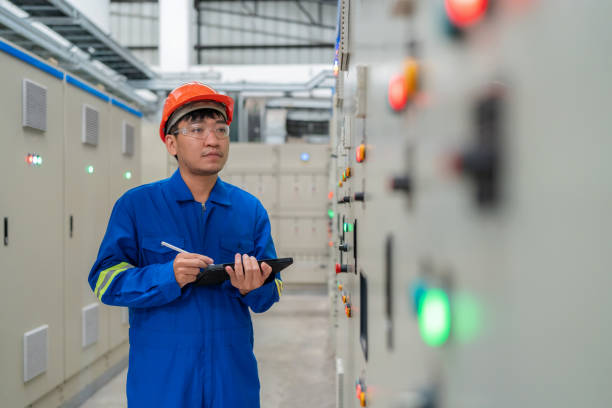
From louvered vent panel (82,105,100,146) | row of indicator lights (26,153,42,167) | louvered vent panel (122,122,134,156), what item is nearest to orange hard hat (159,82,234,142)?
row of indicator lights (26,153,42,167)

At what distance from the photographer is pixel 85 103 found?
3.00m

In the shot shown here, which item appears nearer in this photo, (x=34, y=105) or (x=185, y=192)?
(x=185, y=192)

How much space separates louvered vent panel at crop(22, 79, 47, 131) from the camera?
2.34m

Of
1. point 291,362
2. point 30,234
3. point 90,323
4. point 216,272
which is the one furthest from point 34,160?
point 291,362

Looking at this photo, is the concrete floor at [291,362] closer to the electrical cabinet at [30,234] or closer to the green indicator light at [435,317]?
the electrical cabinet at [30,234]

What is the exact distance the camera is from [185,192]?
1502mm

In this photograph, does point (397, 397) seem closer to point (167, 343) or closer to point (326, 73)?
point (167, 343)

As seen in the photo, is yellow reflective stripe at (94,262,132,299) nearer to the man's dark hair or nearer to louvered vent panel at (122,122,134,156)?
the man's dark hair

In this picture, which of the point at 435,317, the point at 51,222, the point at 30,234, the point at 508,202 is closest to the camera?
the point at 508,202

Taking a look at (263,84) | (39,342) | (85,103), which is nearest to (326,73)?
(263,84)

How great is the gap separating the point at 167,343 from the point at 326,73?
16.8ft

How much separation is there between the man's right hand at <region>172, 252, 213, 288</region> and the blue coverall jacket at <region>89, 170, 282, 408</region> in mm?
25

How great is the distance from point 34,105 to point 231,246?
1662mm

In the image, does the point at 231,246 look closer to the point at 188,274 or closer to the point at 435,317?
the point at 188,274
